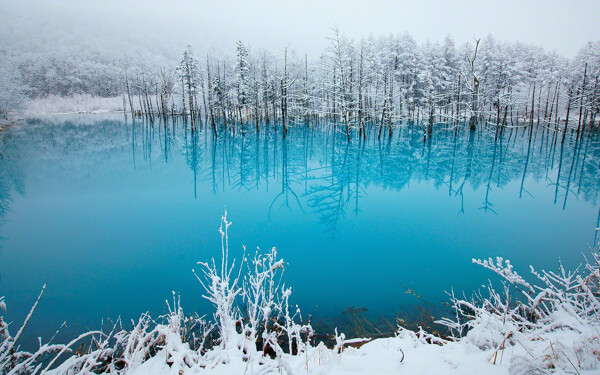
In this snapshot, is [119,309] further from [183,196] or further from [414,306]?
[183,196]

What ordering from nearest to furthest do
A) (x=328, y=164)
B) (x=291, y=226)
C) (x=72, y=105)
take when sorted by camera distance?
(x=291, y=226) → (x=328, y=164) → (x=72, y=105)

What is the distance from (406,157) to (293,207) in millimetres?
13424

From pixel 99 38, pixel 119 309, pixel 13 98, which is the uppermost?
pixel 99 38

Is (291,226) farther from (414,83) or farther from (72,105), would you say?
(72,105)

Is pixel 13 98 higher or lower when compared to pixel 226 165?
higher

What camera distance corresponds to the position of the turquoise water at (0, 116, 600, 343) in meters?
6.04

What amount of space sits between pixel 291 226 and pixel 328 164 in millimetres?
10685

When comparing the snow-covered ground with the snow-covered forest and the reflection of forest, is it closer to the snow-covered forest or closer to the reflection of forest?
the snow-covered forest

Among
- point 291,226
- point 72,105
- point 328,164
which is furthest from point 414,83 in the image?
→ point 72,105

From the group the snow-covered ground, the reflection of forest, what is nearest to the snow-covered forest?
the reflection of forest

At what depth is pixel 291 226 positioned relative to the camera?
9297mm

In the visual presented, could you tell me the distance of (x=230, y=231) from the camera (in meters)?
8.85

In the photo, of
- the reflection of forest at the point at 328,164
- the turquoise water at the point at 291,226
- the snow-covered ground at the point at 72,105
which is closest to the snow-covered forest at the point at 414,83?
the reflection of forest at the point at 328,164

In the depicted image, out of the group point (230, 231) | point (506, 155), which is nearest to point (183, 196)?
point (230, 231)
